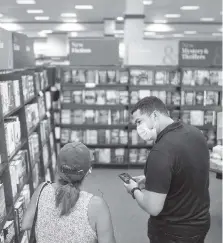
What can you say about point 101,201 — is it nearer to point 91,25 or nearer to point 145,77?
point 145,77

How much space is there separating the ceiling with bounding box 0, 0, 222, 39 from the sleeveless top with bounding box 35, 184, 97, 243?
1159 cm

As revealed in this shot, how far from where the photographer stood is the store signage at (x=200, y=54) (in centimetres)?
Result: 637

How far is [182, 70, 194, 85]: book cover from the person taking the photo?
6.68 metres

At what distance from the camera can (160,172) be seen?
2.10 m

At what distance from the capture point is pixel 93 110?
6891mm

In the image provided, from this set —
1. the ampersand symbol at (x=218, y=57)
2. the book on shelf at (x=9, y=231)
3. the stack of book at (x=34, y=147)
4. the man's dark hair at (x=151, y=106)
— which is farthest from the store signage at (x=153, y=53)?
the book on shelf at (x=9, y=231)

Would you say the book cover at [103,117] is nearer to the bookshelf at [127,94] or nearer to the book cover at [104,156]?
the bookshelf at [127,94]

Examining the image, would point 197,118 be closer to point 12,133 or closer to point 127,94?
point 127,94

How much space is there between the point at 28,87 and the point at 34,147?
745mm

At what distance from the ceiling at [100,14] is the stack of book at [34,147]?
30.3 feet

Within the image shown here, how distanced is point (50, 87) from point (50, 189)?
4.92 metres

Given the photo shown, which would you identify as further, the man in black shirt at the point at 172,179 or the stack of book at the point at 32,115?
the stack of book at the point at 32,115

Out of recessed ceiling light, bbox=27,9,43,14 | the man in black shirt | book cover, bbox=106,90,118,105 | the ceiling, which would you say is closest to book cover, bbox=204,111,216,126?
book cover, bbox=106,90,118,105

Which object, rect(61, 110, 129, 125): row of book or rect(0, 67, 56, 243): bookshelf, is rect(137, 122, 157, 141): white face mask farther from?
rect(61, 110, 129, 125): row of book
